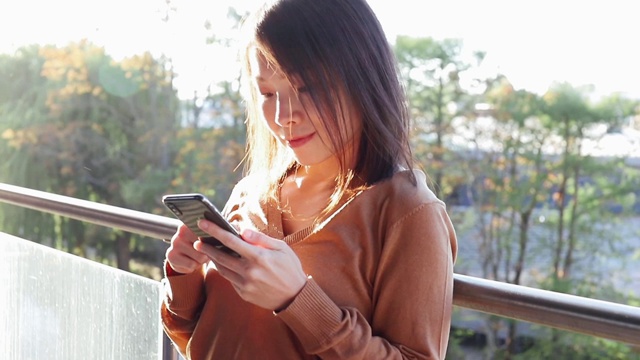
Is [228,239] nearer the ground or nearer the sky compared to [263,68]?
nearer the ground

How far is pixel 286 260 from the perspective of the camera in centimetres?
94

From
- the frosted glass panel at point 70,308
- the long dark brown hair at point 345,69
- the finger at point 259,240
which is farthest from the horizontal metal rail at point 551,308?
the frosted glass panel at point 70,308

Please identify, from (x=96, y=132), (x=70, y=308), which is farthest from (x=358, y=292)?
(x=96, y=132)

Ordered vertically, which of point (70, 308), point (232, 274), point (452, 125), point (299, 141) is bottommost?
point (452, 125)

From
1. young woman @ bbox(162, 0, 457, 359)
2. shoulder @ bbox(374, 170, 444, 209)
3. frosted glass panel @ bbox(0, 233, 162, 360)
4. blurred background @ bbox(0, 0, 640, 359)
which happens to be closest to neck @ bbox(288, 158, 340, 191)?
young woman @ bbox(162, 0, 457, 359)

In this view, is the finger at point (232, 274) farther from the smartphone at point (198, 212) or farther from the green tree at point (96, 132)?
the green tree at point (96, 132)

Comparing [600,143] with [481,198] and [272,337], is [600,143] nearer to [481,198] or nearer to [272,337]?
[481,198]

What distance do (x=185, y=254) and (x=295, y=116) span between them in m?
Result: 0.26

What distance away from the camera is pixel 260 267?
3.02 feet

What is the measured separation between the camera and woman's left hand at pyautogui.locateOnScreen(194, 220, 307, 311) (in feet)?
3.01

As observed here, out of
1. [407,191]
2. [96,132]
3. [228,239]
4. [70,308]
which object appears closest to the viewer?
[228,239]

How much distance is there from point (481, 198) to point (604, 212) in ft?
4.15

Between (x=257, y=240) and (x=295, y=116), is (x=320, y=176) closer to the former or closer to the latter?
(x=295, y=116)

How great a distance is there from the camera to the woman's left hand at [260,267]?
92 centimetres
